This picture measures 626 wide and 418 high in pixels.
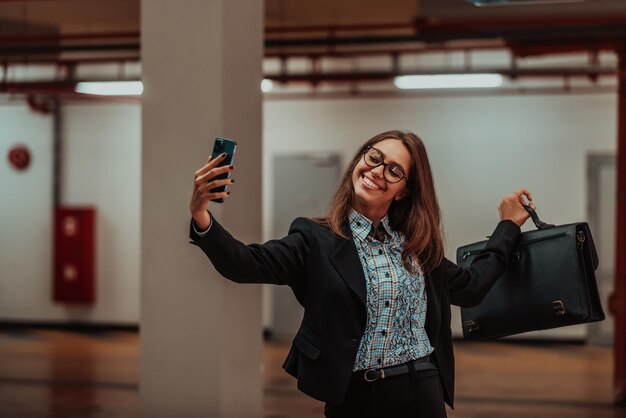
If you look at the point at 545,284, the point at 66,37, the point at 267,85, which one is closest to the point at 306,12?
the point at 66,37

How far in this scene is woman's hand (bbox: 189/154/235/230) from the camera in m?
2.19

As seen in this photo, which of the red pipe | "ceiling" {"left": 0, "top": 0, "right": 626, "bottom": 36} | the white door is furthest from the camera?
the white door

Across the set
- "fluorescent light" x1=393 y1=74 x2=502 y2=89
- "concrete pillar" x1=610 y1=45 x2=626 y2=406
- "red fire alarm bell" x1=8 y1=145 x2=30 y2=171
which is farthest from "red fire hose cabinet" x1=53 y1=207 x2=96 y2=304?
"concrete pillar" x1=610 y1=45 x2=626 y2=406

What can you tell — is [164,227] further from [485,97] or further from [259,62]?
[485,97]

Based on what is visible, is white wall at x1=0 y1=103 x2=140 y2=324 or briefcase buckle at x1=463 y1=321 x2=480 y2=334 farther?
white wall at x1=0 y1=103 x2=140 y2=324

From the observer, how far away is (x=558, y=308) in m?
2.82

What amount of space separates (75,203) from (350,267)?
1102 centimetres

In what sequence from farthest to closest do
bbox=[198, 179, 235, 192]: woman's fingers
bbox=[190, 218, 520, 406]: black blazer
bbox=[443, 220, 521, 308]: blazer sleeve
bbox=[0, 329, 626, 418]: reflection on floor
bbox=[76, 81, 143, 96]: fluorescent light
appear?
bbox=[76, 81, 143, 96]: fluorescent light → bbox=[0, 329, 626, 418]: reflection on floor → bbox=[443, 220, 521, 308]: blazer sleeve → bbox=[190, 218, 520, 406]: black blazer → bbox=[198, 179, 235, 192]: woman's fingers

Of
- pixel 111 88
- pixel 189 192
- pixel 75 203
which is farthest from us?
pixel 75 203

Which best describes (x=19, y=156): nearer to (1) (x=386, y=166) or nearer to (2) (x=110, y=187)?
(2) (x=110, y=187)

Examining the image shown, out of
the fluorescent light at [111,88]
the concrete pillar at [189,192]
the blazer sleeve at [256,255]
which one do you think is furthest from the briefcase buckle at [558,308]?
the fluorescent light at [111,88]

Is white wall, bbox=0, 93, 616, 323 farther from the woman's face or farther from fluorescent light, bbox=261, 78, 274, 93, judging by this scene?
the woman's face

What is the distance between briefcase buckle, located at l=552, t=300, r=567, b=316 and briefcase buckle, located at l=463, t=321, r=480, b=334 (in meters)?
0.27

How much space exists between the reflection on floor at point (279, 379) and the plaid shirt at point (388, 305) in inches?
197
